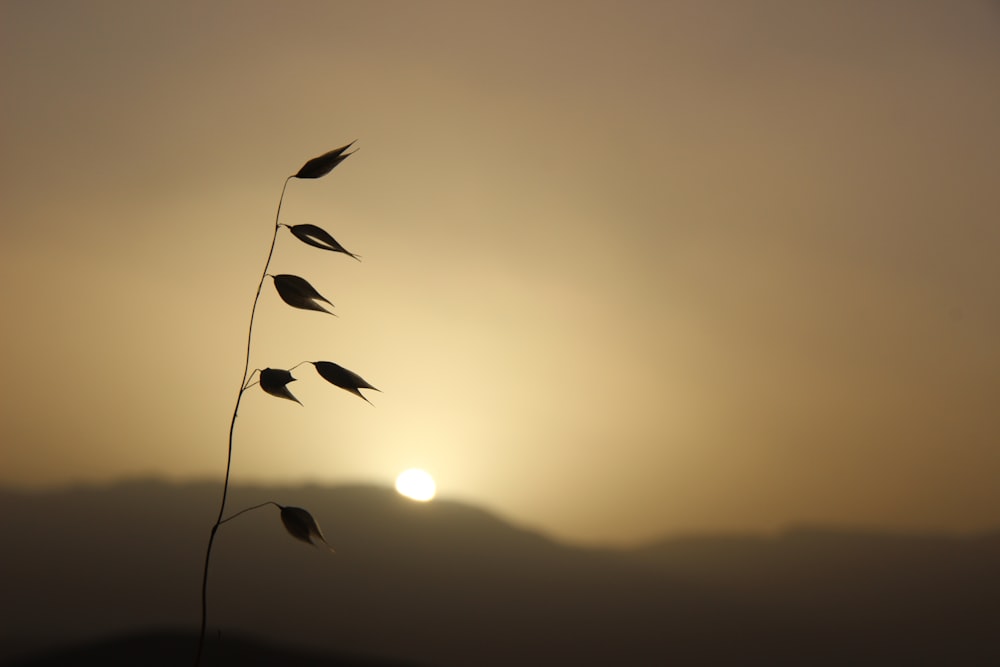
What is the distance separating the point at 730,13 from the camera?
209cm

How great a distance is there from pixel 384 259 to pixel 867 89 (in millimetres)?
1462

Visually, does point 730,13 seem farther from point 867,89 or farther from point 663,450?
point 663,450

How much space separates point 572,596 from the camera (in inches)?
115

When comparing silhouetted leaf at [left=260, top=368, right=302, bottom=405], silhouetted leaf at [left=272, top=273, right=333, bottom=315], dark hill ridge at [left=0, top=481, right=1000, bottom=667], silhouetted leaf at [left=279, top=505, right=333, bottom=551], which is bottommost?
dark hill ridge at [left=0, top=481, right=1000, bottom=667]

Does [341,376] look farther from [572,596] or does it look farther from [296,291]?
[572,596]

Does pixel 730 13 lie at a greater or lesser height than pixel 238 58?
greater

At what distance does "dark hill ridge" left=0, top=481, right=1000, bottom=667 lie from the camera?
9.27 ft

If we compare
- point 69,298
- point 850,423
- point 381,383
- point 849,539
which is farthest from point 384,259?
point 849,539

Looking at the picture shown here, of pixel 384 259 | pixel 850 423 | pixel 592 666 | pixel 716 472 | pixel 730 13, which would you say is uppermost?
pixel 730 13

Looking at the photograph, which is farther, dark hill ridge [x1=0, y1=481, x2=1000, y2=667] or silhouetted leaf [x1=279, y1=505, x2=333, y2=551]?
dark hill ridge [x1=0, y1=481, x2=1000, y2=667]

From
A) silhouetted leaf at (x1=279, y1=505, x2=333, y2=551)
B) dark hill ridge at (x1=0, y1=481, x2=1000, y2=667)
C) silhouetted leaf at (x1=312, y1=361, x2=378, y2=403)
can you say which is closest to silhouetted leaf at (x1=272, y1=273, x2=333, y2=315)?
silhouetted leaf at (x1=312, y1=361, x2=378, y2=403)

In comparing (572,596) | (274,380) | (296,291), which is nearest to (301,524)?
(274,380)

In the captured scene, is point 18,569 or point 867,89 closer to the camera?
point 867,89

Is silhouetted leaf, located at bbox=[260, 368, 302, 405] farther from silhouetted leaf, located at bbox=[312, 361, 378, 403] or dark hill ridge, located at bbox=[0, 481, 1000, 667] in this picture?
dark hill ridge, located at bbox=[0, 481, 1000, 667]
